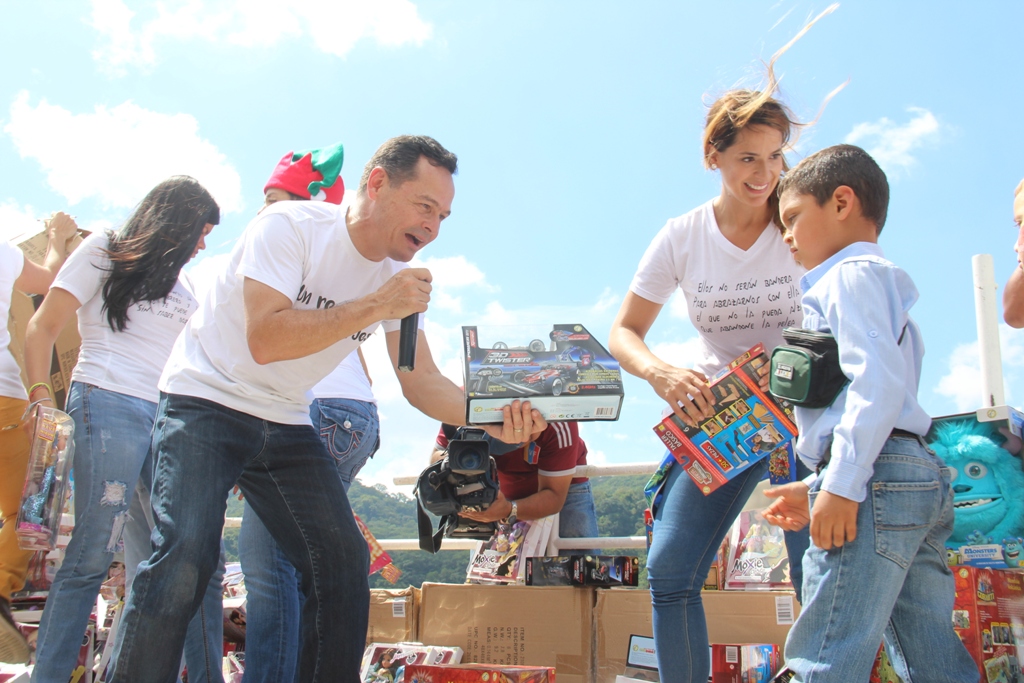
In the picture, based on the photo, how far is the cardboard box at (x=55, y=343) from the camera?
159 inches

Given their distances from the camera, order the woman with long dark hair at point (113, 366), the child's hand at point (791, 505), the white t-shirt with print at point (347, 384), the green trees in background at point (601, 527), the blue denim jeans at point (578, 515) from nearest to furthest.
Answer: the child's hand at point (791, 505)
the woman with long dark hair at point (113, 366)
the white t-shirt with print at point (347, 384)
the blue denim jeans at point (578, 515)
the green trees in background at point (601, 527)

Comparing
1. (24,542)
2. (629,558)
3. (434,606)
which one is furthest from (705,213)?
(24,542)

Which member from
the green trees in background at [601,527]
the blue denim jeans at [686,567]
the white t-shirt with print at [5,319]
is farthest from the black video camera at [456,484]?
the white t-shirt with print at [5,319]

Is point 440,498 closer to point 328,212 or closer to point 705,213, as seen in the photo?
point 328,212

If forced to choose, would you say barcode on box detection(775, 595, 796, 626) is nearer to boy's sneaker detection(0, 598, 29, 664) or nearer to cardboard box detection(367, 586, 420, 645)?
cardboard box detection(367, 586, 420, 645)

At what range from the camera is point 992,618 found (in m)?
2.46

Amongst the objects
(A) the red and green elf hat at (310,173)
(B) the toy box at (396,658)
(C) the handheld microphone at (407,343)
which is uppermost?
(A) the red and green elf hat at (310,173)

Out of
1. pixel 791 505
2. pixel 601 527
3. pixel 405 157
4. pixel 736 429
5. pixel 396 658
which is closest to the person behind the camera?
pixel 791 505

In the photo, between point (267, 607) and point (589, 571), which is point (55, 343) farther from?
point (589, 571)

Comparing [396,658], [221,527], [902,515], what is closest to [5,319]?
[221,527]

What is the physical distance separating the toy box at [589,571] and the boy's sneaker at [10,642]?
198 cm

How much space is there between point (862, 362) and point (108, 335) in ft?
8.23

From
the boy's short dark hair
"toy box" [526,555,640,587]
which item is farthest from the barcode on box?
the boy's short dark hair

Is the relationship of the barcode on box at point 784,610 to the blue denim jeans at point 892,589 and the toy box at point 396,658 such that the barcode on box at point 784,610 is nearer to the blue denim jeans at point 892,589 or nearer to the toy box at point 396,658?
the toy box at point 396,658
